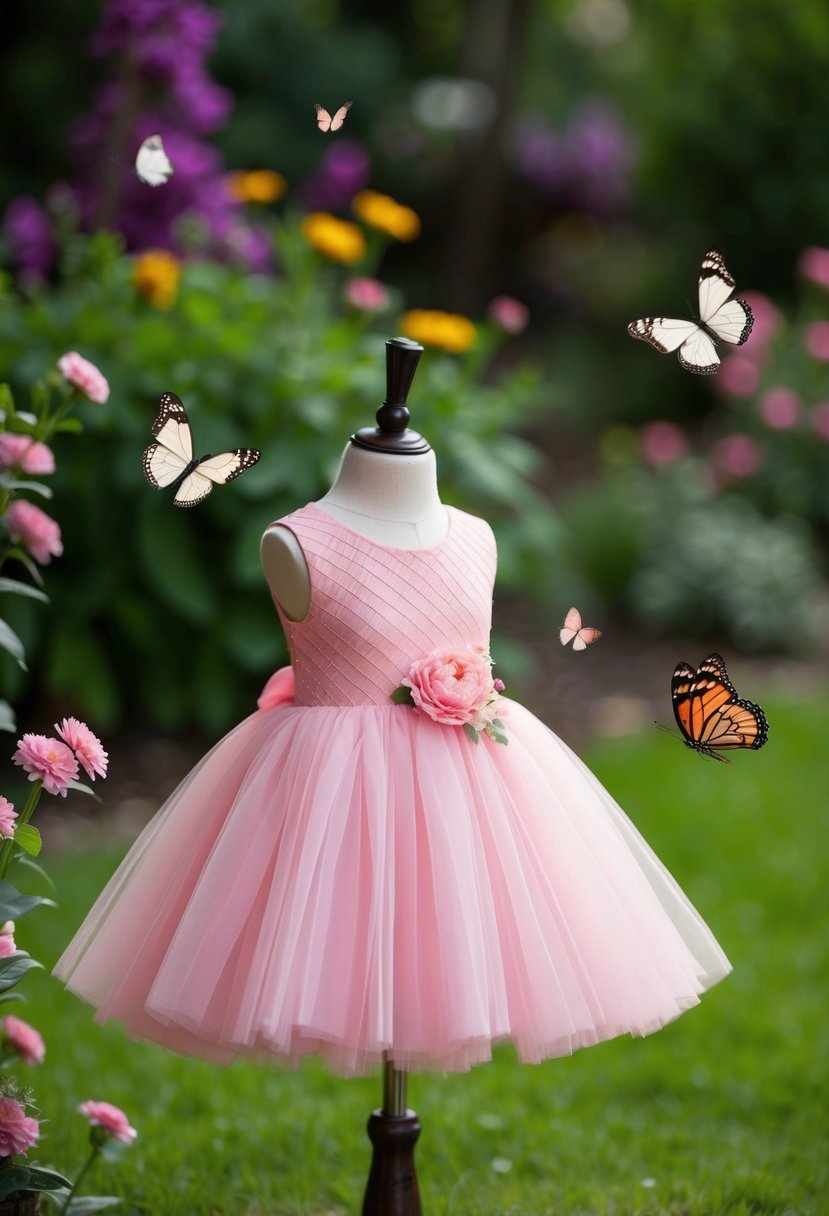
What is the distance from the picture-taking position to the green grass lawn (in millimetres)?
2588

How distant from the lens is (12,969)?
6.38ft

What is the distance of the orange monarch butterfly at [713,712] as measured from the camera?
6.92ft

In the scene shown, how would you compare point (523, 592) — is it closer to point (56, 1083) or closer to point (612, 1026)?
point (56, 1083)

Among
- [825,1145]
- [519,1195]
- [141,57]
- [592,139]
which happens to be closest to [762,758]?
[825,1145]

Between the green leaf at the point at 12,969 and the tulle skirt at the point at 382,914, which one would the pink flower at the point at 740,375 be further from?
the green leaf at the point at 12,969

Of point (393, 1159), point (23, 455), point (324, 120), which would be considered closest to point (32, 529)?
point (23, 455)

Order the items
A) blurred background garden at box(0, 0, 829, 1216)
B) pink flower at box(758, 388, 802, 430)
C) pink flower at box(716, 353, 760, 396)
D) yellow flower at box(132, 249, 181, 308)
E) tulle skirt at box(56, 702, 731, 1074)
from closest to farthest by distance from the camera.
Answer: tulle skirt at box(56, 702, 731, 1074), blurred background garden at box(0, 0, 829, 1216), yellow flower at box(132, 249, 181, 308), pink flower at box(758, 388, 802, 430), pink flower at box(716, 353, 760, 396)

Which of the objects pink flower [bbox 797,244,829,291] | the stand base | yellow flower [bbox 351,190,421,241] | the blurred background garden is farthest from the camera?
pink flower [bbox 797,244,829,291]

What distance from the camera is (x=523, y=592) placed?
7047 mm

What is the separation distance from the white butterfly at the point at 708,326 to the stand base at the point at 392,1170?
1352 millimetres

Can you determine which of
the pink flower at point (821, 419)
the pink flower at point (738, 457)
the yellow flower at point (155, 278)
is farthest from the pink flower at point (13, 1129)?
the pink flower at point (821, 419)

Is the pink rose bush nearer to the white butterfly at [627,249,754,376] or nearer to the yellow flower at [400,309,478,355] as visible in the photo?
the white butterfly at [627,249,754,376]

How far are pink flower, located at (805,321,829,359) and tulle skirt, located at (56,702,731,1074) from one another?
5.29 m

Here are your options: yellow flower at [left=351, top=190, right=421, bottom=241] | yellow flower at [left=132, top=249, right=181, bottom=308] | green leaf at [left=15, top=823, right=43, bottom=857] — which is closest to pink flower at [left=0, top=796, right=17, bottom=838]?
green leaf at [left=15, top=823, right=43, bottom=857]
